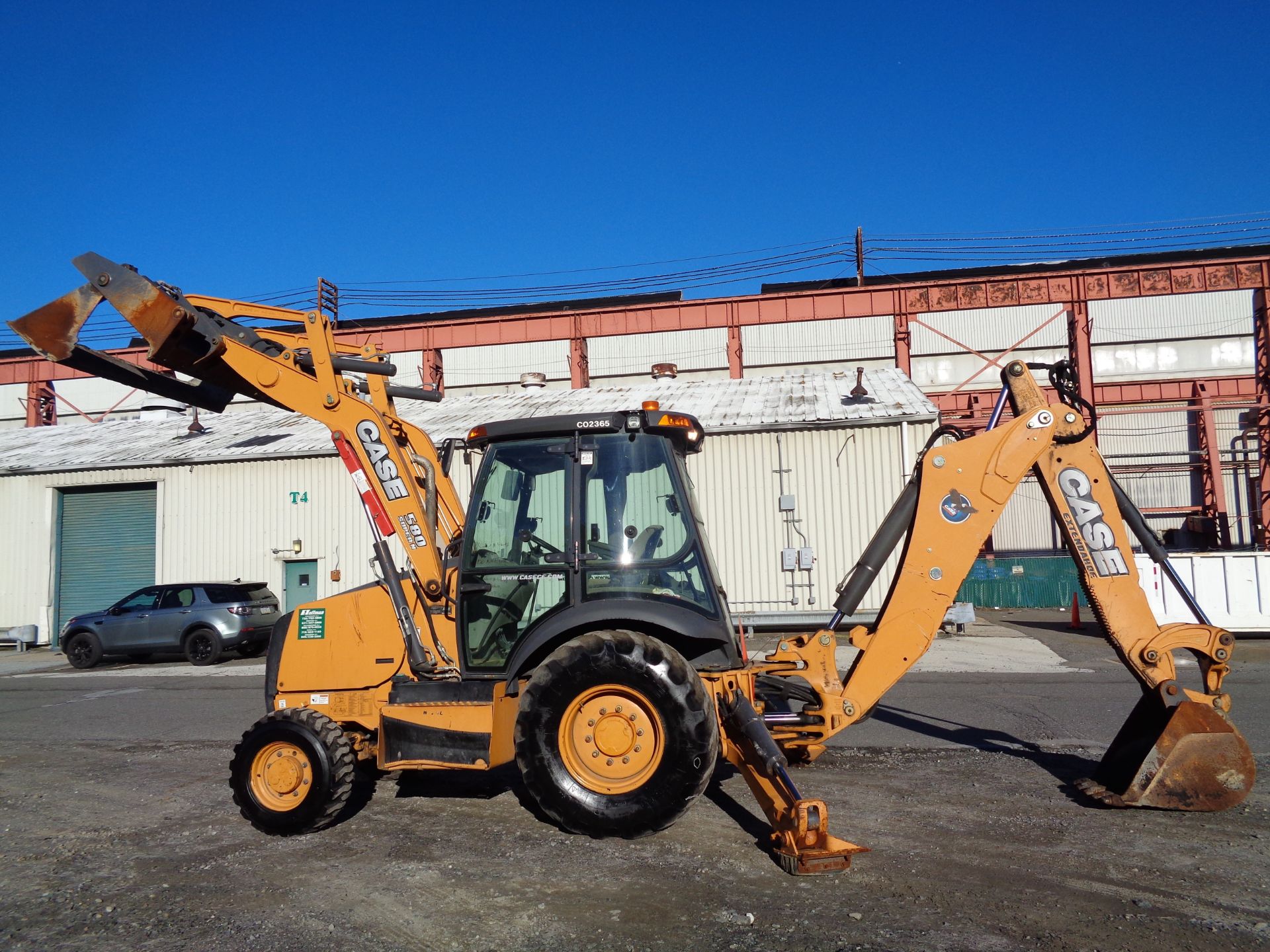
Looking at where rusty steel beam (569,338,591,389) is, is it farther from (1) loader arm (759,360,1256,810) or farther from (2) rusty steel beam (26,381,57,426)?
(1) loader arm (759,360,1256,810)

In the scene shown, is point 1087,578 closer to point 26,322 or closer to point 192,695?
point 26,322

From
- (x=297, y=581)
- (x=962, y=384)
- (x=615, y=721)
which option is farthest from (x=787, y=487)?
(x=962, y=384)

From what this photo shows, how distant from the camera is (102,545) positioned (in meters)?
20.7

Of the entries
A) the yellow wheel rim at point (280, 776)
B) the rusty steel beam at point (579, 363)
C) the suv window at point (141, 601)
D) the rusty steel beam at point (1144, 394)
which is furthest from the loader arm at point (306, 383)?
the rusty steel beam at point (579, 363)

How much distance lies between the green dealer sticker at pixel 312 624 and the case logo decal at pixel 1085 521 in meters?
4.78

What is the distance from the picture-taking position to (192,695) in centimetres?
1188

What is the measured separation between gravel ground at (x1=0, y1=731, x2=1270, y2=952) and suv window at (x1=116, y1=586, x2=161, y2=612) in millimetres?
11359

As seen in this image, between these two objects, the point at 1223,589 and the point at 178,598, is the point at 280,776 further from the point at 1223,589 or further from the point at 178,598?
the point at 1223,589

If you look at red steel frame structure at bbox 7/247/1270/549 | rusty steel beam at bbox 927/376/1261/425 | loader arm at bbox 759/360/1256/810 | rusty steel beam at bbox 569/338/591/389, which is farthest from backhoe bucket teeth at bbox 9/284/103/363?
rusty steel beam at bbox 569/338/591/389

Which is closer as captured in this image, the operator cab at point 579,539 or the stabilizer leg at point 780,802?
the stabilizer leg at point 780,802

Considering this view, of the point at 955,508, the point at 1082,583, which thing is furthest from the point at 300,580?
the point at 1082,583

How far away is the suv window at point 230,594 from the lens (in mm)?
16562

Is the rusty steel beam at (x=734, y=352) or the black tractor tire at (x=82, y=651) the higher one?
the rusty steel beam at (x=734, y=352)

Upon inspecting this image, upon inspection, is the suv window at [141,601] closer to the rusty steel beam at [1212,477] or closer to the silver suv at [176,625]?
the silver suv at [176,625]
